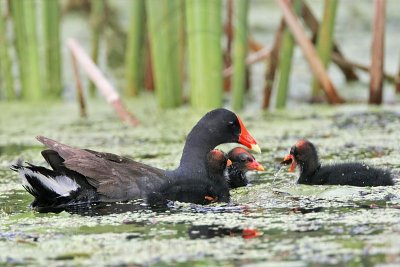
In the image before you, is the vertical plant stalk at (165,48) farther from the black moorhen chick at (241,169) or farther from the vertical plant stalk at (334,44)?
the black moorhen chick at (241,169)

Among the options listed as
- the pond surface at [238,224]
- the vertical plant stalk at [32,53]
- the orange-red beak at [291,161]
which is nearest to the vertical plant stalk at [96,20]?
the vertical plant stalk at [32,53]

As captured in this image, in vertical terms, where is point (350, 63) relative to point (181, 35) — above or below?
below

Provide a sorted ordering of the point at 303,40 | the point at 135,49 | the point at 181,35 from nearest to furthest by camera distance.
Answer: the point at 303,40
the point at 181,35
the point at 135,49

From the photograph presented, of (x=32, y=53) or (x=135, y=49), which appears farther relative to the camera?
(x=135, y=49)

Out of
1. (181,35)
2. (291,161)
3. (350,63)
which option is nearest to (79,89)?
(181,35)

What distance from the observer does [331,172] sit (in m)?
5.12

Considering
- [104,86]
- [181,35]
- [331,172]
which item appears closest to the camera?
[331,172]

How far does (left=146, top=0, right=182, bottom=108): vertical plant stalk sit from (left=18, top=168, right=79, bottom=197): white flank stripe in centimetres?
352

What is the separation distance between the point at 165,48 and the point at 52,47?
4.68ft

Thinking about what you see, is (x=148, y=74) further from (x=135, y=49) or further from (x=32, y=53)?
(x=32, y=53)

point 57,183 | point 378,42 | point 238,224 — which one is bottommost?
point 238,224

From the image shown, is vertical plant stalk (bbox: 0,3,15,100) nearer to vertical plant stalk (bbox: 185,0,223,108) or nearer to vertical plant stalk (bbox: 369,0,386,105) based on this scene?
vertical plant stalk (bbox: 185,0,223,108)

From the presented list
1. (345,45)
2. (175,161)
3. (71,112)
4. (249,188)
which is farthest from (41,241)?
(345,45)

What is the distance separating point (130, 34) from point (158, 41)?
121 centimetres
